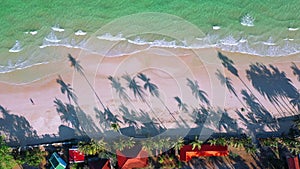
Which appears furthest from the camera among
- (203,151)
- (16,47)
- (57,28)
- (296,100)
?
(57,28)

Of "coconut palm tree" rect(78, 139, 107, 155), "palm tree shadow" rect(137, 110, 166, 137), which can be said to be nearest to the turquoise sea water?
"palm tree shadow" rect(137, 110, 166, 137)

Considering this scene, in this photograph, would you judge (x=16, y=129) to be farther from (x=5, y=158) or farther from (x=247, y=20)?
(x=247, y=20)

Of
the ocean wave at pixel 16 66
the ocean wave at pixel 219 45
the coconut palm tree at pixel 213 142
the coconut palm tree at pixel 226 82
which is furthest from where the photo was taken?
the ocean wave at pixel 16 66

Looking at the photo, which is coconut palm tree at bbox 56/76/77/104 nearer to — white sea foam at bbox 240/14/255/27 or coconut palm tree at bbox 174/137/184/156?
coconut palm tree at bbox 174/137/184/156

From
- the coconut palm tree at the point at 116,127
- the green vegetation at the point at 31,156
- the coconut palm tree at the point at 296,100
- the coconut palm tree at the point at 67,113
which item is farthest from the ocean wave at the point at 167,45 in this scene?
the green vegetation at the point at 31,156

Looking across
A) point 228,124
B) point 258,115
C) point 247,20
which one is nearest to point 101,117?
point 228,124

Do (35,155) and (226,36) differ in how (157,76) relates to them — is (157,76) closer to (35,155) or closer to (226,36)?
(226,36)

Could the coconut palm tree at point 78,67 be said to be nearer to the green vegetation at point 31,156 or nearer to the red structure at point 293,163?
the green vegetation at point 31,156
